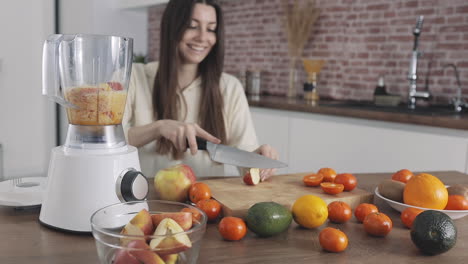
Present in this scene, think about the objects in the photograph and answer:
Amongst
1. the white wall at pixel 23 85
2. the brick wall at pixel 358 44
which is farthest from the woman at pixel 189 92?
the white wall at pixel 23 85

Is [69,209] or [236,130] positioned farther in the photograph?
[236,130]

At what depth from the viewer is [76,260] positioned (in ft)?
2.61

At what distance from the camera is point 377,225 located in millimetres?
923

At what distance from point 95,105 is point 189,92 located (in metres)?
1.14

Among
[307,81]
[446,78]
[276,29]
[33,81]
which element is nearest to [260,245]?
[446,78]

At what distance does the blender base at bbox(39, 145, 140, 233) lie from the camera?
0.93 m

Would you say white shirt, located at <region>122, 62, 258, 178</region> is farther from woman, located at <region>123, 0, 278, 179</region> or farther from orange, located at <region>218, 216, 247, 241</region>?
orange, located at <region>218, 216, 247, 241</region>

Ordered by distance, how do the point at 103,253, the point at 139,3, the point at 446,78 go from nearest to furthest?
1. the point at 103,253
2. the point at 446,78
3. the point at 139,3

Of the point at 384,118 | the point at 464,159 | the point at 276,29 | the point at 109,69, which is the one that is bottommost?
the point at 464,159

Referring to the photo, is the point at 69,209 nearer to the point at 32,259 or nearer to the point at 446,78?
the point at 32,259

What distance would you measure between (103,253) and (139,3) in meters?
3.79

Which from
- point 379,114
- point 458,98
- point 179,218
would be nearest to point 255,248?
point 179,218

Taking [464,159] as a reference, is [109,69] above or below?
above

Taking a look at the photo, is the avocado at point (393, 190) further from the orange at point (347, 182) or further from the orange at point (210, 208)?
the orange at point (210, 208)
